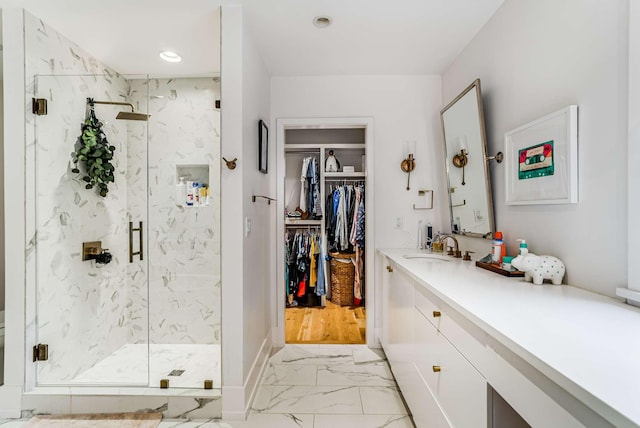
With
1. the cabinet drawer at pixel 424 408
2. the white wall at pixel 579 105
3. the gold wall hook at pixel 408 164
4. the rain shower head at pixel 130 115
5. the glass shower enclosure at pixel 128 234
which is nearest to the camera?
the white wall at pixel 579 105

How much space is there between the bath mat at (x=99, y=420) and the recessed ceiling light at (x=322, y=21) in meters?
2.66

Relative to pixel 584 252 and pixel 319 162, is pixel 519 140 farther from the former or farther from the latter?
pixel 319 162

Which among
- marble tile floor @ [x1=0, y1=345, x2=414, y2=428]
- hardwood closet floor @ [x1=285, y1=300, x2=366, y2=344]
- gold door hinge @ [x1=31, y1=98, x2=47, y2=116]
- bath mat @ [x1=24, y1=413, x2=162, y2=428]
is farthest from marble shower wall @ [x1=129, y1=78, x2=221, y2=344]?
hardwood closet floor @ [x1=285, y1=300, x2=366, y2=344]

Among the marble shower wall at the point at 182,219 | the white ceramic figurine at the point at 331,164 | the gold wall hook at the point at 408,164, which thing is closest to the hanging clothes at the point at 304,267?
the white ceramic figurine at the point at 331,164

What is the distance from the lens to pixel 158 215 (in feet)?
8.30

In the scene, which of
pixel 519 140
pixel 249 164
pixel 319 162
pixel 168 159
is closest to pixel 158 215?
pixel 168 159

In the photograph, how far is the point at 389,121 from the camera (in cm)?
295

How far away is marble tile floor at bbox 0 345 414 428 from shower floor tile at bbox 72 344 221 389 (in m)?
0.30

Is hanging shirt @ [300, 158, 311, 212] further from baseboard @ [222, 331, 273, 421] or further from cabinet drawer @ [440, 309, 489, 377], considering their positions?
cabinet drawer @ [440, 309, 489, 377]

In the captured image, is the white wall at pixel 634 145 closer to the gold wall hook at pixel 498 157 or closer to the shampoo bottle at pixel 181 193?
the gold wall hook at pixel 498 157

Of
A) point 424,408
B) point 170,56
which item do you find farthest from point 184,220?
point 424,408

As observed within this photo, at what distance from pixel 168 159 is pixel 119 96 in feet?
1.99

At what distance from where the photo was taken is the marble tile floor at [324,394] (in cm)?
186

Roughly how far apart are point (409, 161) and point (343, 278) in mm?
1932
